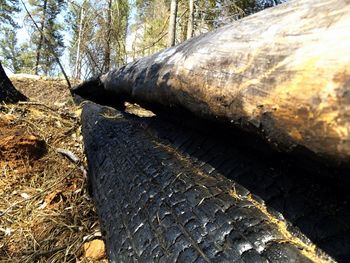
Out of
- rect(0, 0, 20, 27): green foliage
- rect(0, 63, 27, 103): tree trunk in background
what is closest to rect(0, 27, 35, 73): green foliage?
rect(0, 0, 20, 27): green foliage

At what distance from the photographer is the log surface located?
3.43 feet

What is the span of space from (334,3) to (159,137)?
121 centimetres

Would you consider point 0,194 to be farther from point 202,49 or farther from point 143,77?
point 202,49

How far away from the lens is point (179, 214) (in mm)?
1271

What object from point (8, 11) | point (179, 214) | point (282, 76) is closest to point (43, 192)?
point (179, 214)

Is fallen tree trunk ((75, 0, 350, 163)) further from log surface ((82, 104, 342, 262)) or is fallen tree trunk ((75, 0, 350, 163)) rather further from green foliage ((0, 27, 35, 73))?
green foliage ((0, 27, 35, 73))

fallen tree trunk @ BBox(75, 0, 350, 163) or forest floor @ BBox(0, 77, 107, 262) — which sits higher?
fallen tree trunk @ BBox(75, 0, 350, 163)

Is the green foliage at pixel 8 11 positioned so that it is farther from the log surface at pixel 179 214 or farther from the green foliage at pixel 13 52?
the log surface at pixel 179 214

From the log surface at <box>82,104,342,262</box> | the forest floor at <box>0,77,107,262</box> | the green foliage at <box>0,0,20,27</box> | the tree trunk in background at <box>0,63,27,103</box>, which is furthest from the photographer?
the green foliage at <box>0,0,20,27</box>

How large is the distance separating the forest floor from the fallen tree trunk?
0.96 m

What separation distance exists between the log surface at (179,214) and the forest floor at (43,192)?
0.25m

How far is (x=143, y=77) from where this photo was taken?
1.95 meters

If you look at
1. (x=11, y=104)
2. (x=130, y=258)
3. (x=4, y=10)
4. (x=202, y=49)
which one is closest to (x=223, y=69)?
(x=202, y=49)

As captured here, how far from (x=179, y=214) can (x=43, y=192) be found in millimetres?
1340
